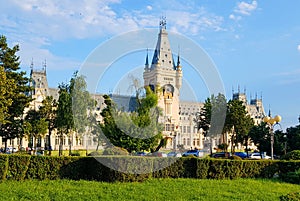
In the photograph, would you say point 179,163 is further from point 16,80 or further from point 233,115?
point 233,115

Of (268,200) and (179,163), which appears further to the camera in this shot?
(179,163)

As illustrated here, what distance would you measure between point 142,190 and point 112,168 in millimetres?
1735

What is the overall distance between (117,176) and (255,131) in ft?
117

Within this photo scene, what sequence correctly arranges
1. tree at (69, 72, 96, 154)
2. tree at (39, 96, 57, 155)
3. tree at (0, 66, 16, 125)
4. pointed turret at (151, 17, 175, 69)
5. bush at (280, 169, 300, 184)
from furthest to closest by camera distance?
tree at (39, 96, 57, 155) → tree at (69, 72, 96, 154) → tree at (0, 66, 16, 125) → pointed turret at (151, 17, 175, 69) → bush at (280, 169, 300, 184)

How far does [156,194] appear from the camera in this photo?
12734mm

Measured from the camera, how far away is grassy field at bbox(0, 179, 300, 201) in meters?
12.0

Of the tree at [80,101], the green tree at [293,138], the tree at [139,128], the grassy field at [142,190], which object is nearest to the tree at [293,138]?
the green tree at [293,138]

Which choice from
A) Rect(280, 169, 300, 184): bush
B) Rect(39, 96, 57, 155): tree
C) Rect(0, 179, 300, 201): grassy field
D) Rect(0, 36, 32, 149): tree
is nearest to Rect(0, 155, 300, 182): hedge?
Rect(0, 179, 300, 201): grassy field

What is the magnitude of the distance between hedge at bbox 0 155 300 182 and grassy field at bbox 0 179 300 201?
53 cm

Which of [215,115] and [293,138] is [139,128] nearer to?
[215,115]

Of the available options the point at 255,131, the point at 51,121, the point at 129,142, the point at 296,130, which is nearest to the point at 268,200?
the point at 129,142

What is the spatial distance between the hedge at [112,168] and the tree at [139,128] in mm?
7998

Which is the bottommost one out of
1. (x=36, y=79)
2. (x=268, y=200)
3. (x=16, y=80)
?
(x=268, y=200)

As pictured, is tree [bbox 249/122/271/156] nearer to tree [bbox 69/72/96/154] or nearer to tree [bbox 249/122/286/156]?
tree [bbox 249/122/286/156]
